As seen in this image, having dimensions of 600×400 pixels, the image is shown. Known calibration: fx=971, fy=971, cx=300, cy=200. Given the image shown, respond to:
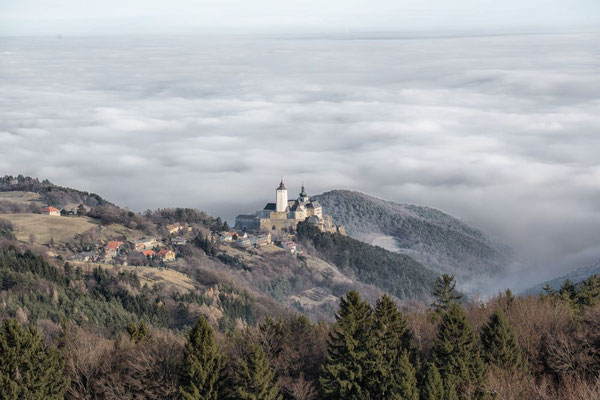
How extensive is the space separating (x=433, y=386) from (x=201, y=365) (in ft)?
31.8

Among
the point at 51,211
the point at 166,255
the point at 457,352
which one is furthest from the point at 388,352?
the point at 51,211

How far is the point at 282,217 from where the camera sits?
170625 millimetres

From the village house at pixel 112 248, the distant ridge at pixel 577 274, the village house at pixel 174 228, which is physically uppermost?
the village house at pixel 174 228

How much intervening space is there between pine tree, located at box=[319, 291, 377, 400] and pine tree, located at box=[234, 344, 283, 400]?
109 inches

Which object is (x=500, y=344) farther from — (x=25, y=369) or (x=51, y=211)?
(x=51, y=211)

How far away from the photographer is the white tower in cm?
16938

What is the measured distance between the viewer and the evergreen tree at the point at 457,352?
140 feet

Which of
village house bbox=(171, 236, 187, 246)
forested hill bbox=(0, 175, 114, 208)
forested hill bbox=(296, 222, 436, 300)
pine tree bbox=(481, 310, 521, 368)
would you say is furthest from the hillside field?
pine tree bbox=(481, 310, 521, 368)

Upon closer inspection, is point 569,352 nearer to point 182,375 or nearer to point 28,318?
point 182,375

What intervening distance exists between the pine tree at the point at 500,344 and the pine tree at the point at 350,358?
5.58 m

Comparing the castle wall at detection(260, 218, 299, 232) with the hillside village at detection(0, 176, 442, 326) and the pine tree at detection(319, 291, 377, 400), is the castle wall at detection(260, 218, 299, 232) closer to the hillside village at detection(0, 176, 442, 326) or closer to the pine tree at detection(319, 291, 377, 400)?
the hillside village at detection(0, 176, 442, 326)

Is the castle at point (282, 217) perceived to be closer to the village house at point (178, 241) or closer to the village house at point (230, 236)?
the village house at point (230, 236)

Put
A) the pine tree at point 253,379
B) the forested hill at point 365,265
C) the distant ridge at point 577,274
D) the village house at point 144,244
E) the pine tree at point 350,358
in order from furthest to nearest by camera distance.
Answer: the forested hill at point 365,265, the distant ridge at point 577,274, the village house at point 144,244, the pine tree at point 350,358, the pine tree at point 253,379

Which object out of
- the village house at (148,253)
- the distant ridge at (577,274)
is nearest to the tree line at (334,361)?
the village house at (148,253)
